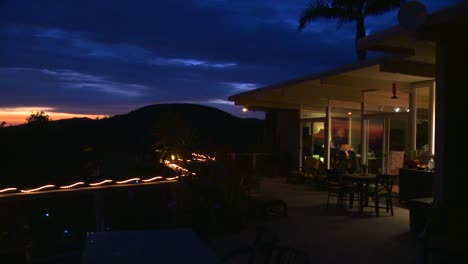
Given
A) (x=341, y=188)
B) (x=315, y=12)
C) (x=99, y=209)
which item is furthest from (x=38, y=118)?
(x=315, y=12)

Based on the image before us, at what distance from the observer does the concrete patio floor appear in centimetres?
541

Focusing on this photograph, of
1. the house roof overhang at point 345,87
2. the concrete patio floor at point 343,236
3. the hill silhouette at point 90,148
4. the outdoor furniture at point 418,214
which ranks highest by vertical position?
the house roof overhang at point 345,87

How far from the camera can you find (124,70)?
14977mm

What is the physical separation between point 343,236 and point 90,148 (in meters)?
9.55

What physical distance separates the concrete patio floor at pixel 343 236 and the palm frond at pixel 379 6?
10048 millimetres

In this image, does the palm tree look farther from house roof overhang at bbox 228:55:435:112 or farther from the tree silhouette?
the tree silhouette

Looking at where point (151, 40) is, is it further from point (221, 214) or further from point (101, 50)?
point (221, 214)

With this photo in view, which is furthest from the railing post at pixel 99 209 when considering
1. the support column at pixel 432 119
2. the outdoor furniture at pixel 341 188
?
the support column at pixel 432 119

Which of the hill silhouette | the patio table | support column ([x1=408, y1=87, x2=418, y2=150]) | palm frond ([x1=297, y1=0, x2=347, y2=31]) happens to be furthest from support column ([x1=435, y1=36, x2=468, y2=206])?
palm frond ([x1=297, y1=0, x2=347, y2=31])

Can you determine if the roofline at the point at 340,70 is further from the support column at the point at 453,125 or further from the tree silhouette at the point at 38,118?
the tree silhouette at the point at 38,118

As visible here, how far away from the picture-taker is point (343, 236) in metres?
6.42

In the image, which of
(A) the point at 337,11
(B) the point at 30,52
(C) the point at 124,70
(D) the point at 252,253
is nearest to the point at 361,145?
(A) the point at 337,11

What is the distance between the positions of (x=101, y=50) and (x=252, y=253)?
988cm

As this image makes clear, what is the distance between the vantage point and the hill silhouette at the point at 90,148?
8.95m
